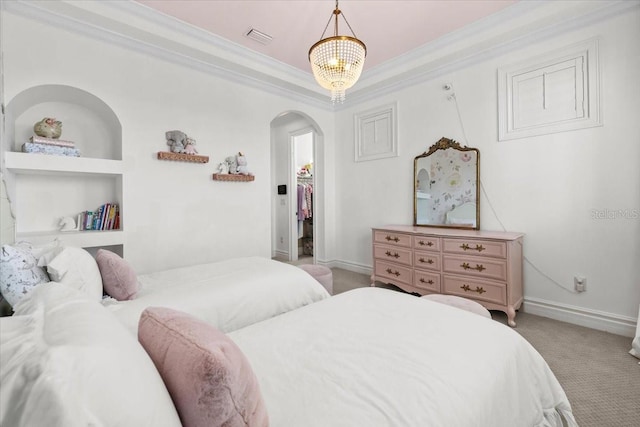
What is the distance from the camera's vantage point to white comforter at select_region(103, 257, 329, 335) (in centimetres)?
162

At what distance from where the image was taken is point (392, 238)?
3.39 m

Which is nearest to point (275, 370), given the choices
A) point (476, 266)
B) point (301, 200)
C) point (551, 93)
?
point (476, 266)

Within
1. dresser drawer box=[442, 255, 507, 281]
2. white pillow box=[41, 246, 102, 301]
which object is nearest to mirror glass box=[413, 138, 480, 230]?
dresser drawer box=[442, 255, 507, 281]

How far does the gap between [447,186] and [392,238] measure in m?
0.88

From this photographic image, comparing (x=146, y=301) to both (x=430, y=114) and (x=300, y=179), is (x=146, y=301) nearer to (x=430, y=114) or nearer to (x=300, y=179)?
(x=430, y=114)

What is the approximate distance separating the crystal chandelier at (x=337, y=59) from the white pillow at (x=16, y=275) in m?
2.00

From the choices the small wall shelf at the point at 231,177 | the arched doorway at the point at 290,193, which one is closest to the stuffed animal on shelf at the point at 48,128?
the small wall shelf at the point at 231,177

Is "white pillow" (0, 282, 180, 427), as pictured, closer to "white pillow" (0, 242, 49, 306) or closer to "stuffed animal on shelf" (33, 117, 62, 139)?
"white pillow" (0, 242, 49, 306)

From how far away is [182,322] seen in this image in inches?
30.6

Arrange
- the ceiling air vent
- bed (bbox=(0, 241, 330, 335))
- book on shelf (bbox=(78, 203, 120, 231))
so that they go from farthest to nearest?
the ceiling air vent, book on shelf (bbox=(78, 203, 120, 231)), bed (bbox=(0, 241, 330, 335))

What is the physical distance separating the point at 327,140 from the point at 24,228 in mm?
3670

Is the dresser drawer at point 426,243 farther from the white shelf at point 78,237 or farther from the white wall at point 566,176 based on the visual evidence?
the white shelf at point 78,237

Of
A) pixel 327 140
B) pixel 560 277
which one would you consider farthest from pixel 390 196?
pixel 560 277

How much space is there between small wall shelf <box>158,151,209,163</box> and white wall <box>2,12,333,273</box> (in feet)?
0.24
